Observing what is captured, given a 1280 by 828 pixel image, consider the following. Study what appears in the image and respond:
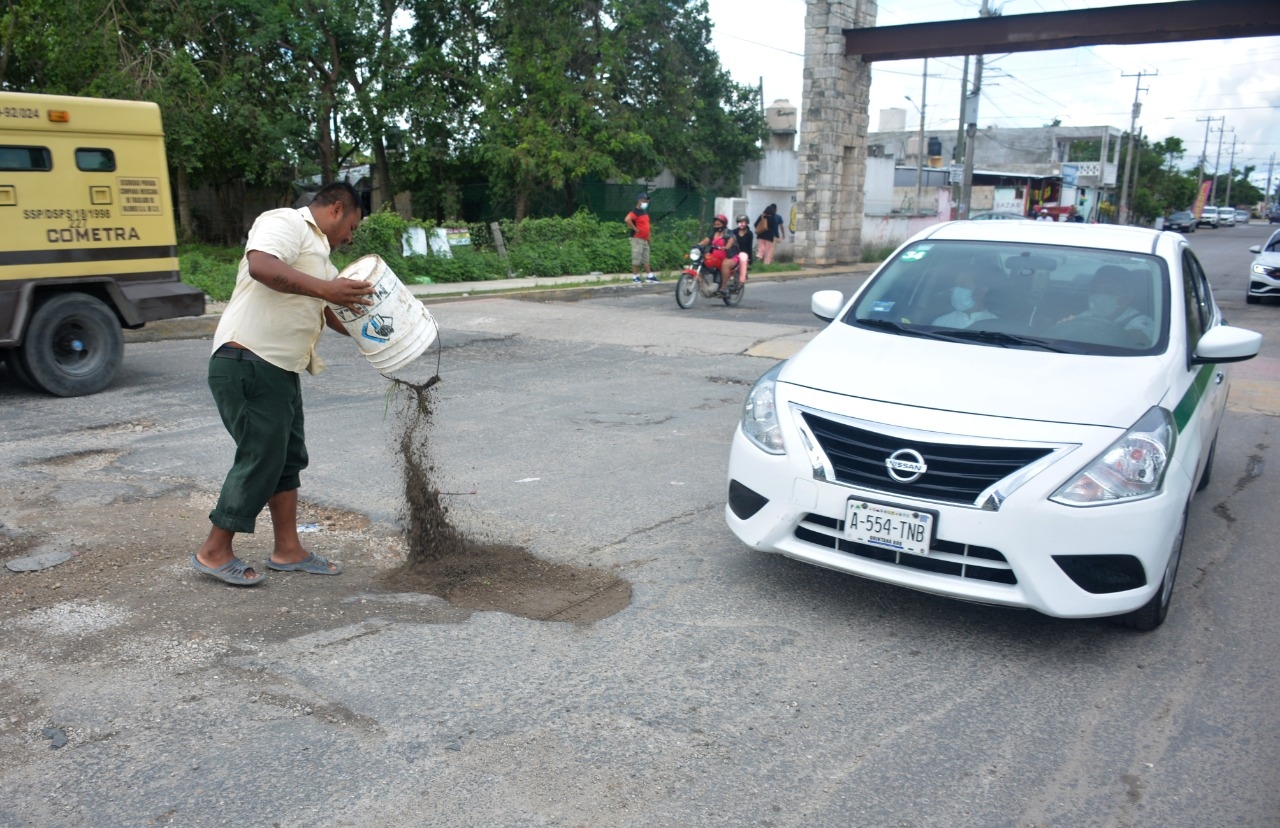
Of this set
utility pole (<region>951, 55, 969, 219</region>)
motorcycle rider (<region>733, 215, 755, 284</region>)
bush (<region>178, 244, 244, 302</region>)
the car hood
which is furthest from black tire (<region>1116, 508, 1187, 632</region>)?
utility pole (<region>951, 55, 969, 219</region>)

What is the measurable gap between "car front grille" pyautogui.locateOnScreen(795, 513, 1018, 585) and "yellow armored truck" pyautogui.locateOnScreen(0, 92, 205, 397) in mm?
7631

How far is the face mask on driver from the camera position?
5355 mm

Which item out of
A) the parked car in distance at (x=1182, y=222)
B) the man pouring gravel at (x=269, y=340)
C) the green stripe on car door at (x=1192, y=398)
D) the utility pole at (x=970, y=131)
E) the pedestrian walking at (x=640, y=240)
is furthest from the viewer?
the parked car in distance at (x=1182, y=222)

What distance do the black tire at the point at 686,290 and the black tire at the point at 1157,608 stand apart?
13.5 m

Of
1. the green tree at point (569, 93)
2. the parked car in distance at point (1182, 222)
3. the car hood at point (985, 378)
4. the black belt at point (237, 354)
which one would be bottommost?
the parked car in distance at point (1182, 222)

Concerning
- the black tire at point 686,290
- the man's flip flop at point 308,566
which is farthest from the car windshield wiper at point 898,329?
the black tire at point 686,290

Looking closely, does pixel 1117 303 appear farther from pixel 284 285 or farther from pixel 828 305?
pixel 284 285

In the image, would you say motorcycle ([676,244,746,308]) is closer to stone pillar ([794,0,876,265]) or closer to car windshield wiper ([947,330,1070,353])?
stone pillar ([794,0,876,265])

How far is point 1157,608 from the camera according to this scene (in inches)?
176

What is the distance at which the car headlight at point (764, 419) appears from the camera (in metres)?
4.68

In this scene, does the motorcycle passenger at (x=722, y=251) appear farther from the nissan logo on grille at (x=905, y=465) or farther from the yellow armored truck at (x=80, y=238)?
the nissan logo on grille at (x=905, y=465)

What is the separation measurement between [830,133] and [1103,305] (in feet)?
81.0

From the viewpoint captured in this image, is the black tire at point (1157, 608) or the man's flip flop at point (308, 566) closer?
the black tire at point (1157, 608)

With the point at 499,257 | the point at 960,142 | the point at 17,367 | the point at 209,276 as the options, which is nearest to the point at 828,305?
the point at 17,367
